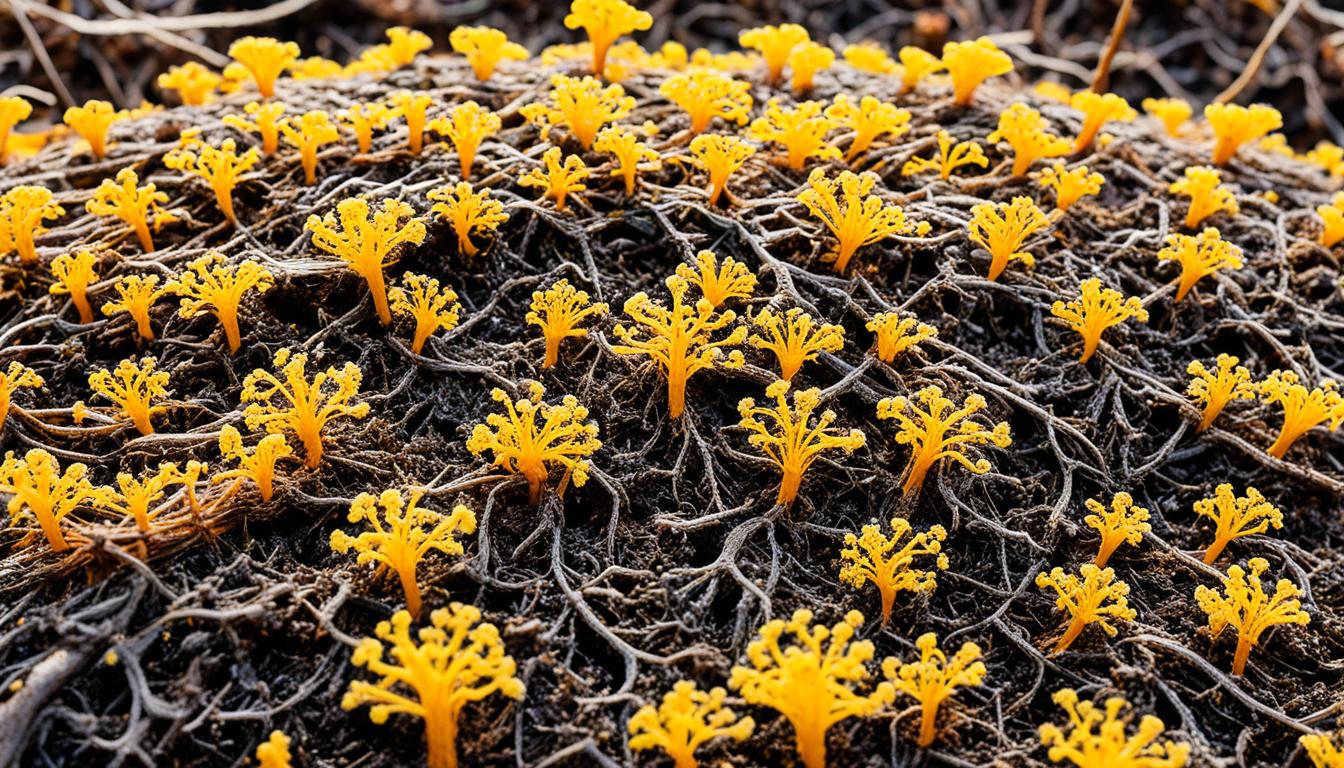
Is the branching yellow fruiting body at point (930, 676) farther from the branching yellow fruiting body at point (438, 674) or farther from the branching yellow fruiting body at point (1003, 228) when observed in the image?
the branching yellow fruiting body at point (1003, 228)

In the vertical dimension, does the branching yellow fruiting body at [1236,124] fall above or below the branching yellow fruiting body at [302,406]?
above

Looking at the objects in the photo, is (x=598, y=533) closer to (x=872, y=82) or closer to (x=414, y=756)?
(x=414, y=756)

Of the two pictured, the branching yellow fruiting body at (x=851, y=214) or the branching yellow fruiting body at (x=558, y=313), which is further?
the branching yellow fruiting body at (x=851, y=214)

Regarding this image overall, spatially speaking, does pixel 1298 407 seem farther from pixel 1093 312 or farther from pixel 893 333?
pixel 893 333

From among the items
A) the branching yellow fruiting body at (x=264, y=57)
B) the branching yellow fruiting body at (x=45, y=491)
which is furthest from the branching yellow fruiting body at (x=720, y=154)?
the branching yellow fruiting body at (x=45, y=491)

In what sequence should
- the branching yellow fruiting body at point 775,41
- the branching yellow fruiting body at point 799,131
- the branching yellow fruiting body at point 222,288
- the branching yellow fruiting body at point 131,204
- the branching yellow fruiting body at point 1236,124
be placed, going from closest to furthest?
the branching yellow fruiting body at point 222,288, the branching yellow fruiting body at point 131,204, the branching yellow fruiting body at point 799,131, the branching yellow fruiting body at point 1236,124, the branching yellow fruiting body at point 775,41

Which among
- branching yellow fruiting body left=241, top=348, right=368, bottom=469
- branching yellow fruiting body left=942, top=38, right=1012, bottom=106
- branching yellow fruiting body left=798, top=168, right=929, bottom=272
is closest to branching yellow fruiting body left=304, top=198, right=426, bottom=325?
branching yellow fruiting body left=241, top=348, right=368, bottom=469

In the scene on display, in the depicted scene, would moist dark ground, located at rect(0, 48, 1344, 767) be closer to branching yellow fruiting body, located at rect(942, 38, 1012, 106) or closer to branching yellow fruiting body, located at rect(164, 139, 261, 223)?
branching yellow fruiting body, located at rect(164, 139, 261, 223)
